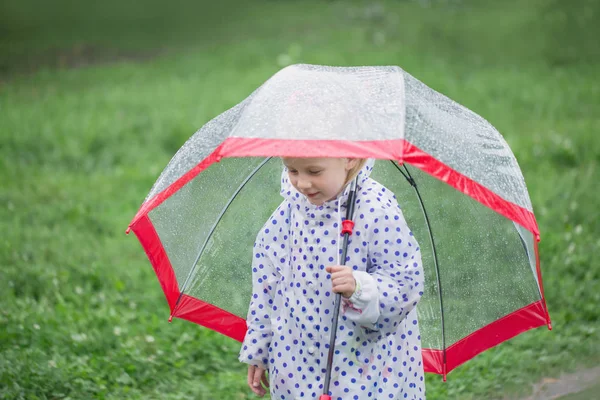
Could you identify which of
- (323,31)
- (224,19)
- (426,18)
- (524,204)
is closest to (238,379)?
(524,204)

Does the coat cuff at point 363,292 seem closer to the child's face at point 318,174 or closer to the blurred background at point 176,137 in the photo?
the child's face at point 318,174

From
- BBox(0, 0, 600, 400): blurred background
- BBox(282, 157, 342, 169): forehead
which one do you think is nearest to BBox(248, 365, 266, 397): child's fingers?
BBox(282, 157, 342, 169): forehead

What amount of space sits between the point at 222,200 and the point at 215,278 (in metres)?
0.33

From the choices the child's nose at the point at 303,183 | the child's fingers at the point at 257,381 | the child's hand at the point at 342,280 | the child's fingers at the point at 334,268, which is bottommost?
the child's fingers at the point at 257,381

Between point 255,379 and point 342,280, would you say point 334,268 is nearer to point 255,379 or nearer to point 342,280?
point 342,280

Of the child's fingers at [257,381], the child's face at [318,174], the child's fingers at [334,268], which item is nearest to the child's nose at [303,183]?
the child's face at [318,174]

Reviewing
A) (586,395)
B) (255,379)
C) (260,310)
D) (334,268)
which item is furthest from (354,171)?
(586,395)

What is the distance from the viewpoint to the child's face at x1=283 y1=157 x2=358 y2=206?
103 inches

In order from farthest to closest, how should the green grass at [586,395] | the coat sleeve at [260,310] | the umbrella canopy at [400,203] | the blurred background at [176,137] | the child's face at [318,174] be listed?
the blurred background at [176,137], the green grass at [586,395], the coat sleeve at [260,310], the child's face at [318,174], the umbrella canopy at [400,203]

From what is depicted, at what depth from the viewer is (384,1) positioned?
17.5 m

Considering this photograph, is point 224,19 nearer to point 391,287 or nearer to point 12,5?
point 12,5

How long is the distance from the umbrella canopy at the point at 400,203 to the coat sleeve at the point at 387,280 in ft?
1.16

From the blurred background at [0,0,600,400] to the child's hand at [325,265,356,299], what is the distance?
1762 millimetres

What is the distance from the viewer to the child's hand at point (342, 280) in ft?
8.35
